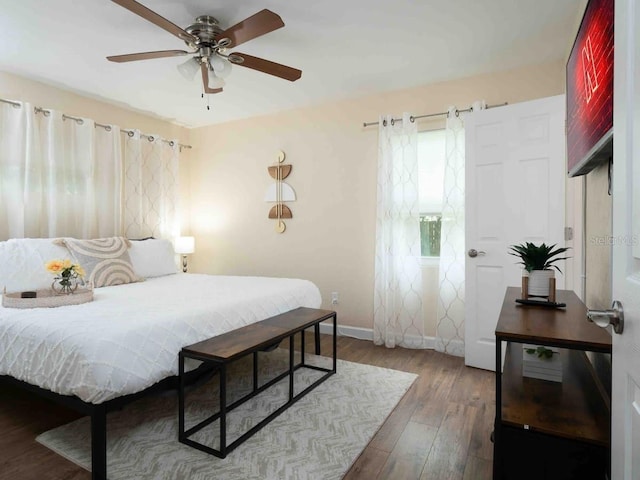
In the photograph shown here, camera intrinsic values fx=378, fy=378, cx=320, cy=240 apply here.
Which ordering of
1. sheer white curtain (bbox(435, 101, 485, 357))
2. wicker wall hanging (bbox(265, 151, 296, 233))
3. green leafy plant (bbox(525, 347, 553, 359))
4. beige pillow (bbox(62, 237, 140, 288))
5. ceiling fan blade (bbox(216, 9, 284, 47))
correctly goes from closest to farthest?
green leafy plant (bbox(525, 347, 553, 359)) → ceiling fan blade (bbox(216, 9, 284, 47)) → beige pillow (bbox(62, 237, 140, 288)) → sheer white curtain (bbox(435, 101, 485, 357)) → wicker wall hanging (bbox(265, 151, 296, 233))

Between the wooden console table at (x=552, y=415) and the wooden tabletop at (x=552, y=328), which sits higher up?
the wooden tabletop at (x=552, y=328)

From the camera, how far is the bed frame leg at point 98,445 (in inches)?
64.4

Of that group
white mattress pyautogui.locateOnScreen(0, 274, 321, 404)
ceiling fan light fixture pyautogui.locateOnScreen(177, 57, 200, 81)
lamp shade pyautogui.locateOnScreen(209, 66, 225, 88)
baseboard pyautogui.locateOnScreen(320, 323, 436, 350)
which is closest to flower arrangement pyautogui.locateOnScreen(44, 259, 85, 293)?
white mattress pyautogui.locateOnScreen(0, 274, 321, 404)

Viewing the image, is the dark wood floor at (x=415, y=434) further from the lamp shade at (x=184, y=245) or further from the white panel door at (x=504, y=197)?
the lamp shade at (x=184, y=245)

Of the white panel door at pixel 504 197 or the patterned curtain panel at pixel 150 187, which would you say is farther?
the patterned curtain panel at pixel 150 187

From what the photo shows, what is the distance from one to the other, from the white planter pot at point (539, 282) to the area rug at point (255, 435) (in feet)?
3.71

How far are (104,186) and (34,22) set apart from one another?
1.70 meters

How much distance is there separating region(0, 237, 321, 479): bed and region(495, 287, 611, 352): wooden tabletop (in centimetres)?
156

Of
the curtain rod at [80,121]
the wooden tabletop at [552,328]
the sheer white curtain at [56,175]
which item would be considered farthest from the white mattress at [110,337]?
the curtain rod at [80,121]

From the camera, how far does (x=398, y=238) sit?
142 inches

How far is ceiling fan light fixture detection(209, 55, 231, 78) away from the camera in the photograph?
96.3 inches

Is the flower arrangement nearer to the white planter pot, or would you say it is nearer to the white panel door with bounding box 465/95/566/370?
the white planter pot

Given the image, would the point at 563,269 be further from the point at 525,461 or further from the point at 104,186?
the point at 104,186

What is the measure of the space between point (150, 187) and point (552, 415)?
4265 mm
